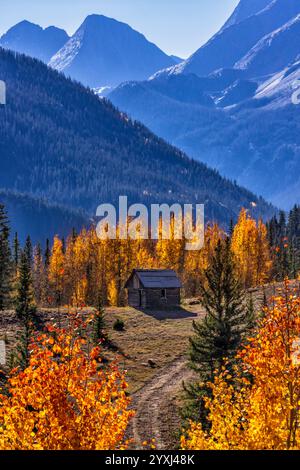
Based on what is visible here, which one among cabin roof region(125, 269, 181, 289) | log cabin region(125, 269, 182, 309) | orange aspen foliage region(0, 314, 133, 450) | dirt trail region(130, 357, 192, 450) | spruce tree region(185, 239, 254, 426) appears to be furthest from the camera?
cabin roof region(125, 269, 181, 289)

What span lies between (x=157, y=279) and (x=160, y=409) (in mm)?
42111

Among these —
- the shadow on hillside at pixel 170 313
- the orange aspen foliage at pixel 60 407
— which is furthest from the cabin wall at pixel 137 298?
the orange aspen foliage at pixel 60 407

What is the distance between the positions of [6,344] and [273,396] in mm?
40051

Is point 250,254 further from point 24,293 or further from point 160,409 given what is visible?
point 160,409

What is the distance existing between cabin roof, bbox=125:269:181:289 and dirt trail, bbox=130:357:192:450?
29.3 meters

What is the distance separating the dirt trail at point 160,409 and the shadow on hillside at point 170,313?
70.8ft

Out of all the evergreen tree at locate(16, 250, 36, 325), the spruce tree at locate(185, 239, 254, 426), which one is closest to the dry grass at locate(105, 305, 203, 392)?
the evergreen tree at locate(16, 250, 36, 325)

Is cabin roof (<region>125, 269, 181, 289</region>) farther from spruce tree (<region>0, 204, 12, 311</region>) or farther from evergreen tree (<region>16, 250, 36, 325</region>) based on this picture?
evergreen tree (<region>16, 250, 36, 325</region>)

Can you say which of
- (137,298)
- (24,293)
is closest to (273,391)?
(24,293)

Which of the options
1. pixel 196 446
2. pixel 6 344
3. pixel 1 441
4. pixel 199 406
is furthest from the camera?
pixel 6 344

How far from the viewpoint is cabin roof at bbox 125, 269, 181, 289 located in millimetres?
84250

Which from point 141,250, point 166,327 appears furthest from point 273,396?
point 141,250
